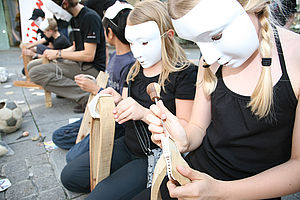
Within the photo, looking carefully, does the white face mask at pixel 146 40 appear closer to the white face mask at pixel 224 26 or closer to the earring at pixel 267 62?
the white face mask at pixel 224 26

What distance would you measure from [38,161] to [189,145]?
Answer: 1.51 m

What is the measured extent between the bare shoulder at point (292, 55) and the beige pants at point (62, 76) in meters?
2.47

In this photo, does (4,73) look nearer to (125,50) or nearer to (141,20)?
(125,50)

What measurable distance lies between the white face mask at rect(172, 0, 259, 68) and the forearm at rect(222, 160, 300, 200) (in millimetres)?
374

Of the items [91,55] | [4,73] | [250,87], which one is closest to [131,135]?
[250,87]

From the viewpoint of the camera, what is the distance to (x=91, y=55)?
8.96 feet

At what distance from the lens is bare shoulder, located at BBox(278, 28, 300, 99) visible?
71 centimetres

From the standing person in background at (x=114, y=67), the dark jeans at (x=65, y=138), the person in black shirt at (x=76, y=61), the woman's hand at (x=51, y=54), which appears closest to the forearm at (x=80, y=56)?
the person in black shirt at (x=76, y=61)

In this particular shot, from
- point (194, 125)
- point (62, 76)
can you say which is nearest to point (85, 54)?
point (62, 76)

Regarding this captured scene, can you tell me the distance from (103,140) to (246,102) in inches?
26.2

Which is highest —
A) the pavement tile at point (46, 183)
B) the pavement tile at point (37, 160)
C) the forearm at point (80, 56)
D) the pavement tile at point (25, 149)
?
the forearm at point (80, 56)

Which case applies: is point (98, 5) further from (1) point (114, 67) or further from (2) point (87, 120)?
(2) point (87, 120)

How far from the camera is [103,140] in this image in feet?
3.62

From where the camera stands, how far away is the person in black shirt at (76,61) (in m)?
2.63
